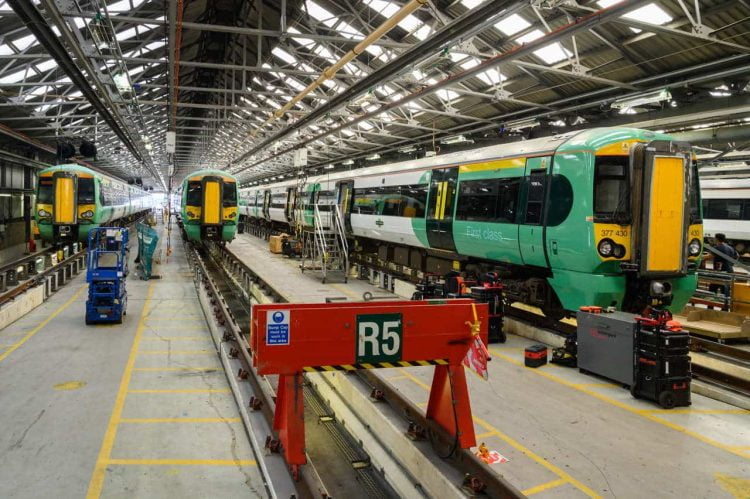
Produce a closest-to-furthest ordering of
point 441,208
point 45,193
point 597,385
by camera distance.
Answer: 1. point 597,385
2. point 441,208
3. point 45,193

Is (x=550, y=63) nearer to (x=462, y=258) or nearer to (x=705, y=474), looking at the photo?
(x=462, y=258)

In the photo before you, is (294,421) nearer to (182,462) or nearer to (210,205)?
(182,462)

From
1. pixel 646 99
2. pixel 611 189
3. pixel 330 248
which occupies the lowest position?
pixel 330 248

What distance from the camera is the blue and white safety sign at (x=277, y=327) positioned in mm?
3502

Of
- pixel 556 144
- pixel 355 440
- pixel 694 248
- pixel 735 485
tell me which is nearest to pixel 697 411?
pixel 735 485

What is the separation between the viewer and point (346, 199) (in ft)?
55.1

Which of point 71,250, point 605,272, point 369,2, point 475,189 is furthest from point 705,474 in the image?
point 71,250

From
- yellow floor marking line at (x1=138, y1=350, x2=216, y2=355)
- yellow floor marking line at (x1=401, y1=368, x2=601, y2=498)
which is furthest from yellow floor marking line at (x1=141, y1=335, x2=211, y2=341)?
yellow floor marking line at (x1=401, y1=368, x2=601, y2=498)

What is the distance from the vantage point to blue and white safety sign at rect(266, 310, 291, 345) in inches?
138

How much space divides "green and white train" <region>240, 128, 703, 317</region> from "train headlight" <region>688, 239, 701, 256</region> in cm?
1

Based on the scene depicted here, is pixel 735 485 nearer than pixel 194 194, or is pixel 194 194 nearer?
pixel 735 485

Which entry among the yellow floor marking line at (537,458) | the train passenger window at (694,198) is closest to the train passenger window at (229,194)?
the train passenger window at (694,198)

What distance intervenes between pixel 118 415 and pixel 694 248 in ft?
25.0

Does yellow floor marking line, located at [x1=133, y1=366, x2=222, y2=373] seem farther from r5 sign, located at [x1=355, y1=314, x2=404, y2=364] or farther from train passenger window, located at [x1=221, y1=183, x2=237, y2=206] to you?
train passenger window, located at [x1=221, y1=183, x2=237, y2=206]
